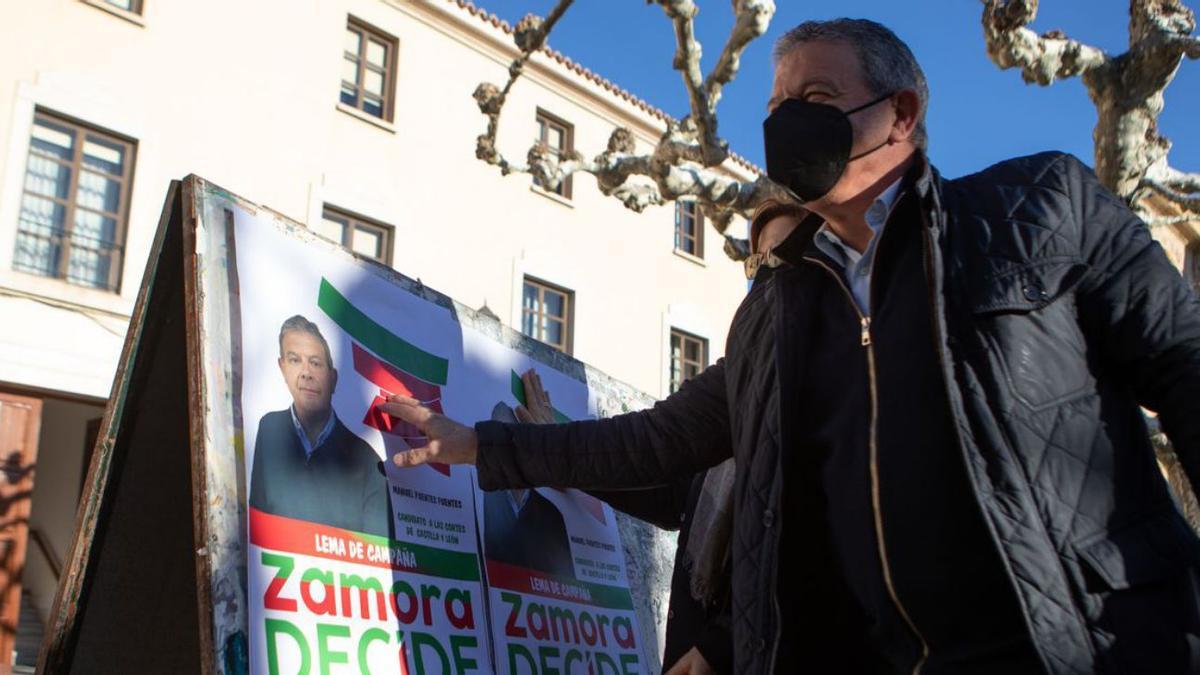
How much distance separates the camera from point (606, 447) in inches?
98.2

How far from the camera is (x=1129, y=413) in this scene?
1.71m

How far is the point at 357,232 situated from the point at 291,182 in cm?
117

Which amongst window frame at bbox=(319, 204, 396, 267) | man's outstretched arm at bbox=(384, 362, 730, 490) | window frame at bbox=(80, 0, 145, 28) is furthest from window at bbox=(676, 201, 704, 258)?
man's outstretched arm at bbox=(384, 362, 730, 490)

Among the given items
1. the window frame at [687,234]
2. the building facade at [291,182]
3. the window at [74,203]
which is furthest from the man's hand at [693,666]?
the window frame at [687,234]

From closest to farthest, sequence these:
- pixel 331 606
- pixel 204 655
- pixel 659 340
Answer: pixel 204 655
pixel 331 606
pixel 659 340

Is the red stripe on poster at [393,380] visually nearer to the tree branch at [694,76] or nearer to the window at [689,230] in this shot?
the tree branch at [694,76]

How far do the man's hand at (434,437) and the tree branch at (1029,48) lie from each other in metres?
5.44

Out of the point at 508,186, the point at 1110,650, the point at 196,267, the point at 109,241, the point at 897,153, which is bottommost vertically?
the point at 1110,650

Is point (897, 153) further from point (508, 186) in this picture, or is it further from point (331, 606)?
point (508, 186)

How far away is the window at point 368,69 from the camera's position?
15.1 meters

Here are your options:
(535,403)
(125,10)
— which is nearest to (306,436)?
(535,403)

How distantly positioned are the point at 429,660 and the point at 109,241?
1098 centimetres

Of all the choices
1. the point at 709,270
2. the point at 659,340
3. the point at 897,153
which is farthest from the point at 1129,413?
the point at 709,270

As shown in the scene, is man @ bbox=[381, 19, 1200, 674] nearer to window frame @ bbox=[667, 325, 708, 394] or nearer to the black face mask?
the black face mask
